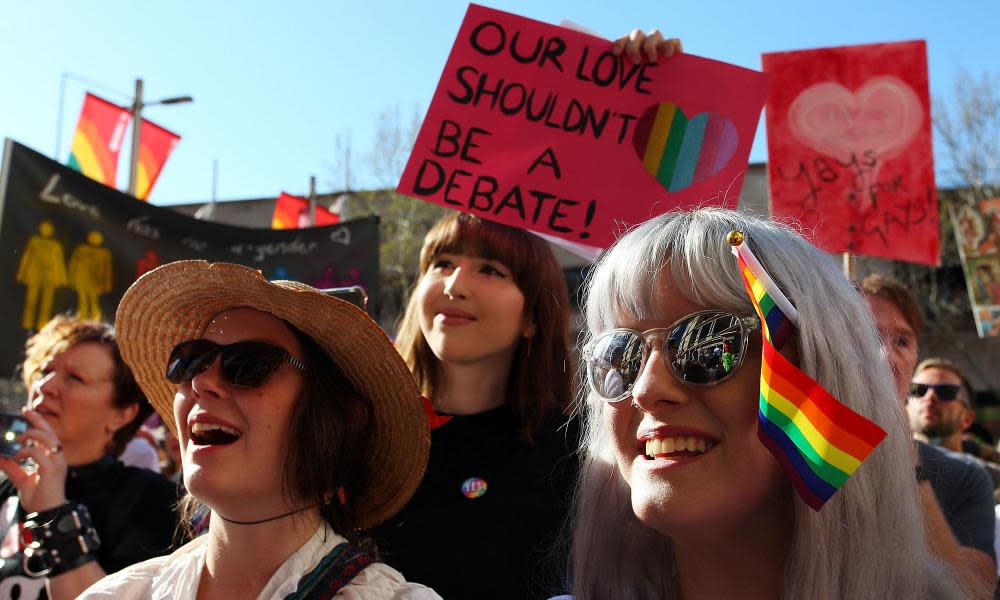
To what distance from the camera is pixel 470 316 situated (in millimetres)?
2805

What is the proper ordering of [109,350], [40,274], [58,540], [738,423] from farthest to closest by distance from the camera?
[40,274] → [109,350] → [58,540] → [738,423]

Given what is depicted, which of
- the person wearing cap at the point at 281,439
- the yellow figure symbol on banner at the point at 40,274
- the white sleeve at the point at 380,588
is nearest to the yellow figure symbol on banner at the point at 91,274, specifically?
the yellow figure symbol on banner at the point at 40,274

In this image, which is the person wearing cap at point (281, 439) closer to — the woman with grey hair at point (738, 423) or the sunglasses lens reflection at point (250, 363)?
the sunglasses lens reflection at point (250, 363)

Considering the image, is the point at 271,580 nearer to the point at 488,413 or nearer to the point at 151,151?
the point at 488,413

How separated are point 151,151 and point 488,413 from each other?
28.2 ft

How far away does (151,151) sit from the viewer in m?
10.2

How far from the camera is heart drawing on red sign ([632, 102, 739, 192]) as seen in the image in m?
2.92

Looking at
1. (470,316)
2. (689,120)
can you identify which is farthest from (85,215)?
(689,120)

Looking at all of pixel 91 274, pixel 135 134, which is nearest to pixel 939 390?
pixel 91 274

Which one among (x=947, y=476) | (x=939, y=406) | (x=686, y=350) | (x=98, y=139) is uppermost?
(x=98, y=139)

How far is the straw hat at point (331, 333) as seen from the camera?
2076 millimetres

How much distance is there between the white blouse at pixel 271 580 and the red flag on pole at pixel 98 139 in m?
7.39

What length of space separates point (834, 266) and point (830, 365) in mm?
226

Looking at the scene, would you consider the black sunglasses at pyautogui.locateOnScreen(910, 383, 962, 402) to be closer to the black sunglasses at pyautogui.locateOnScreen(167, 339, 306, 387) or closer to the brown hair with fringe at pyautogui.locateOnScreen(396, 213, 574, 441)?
the brown hair with fringe at pyautogui.locateOnScreen(396, 213, 574, 441)
